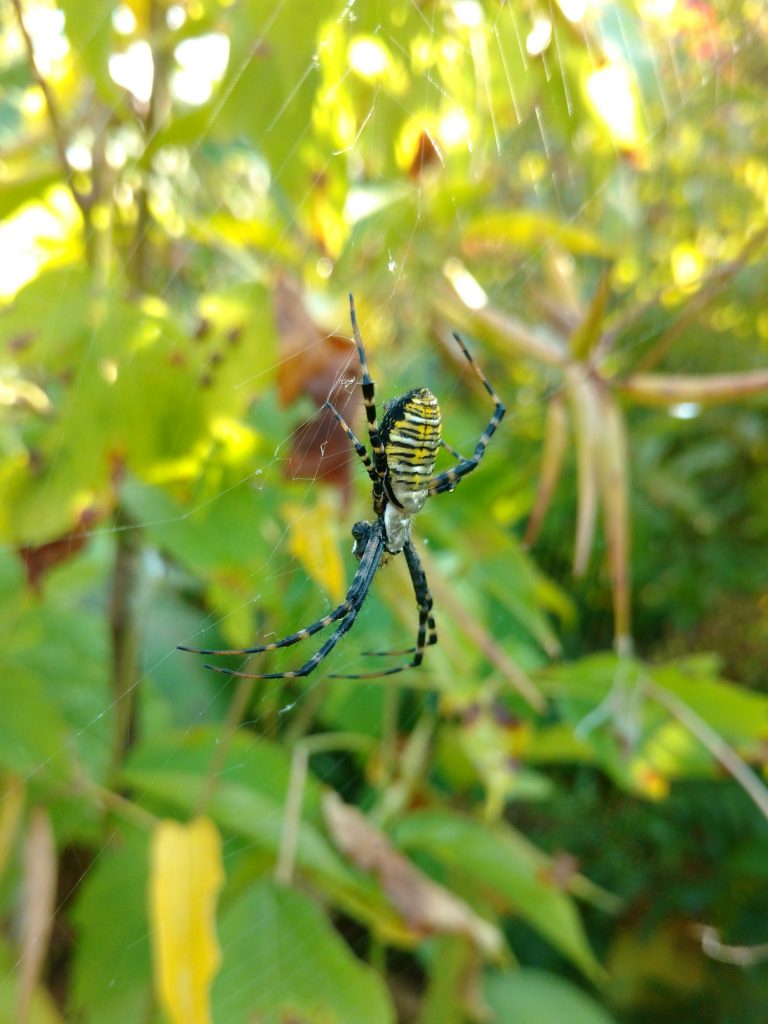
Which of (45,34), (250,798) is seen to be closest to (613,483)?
(250,798)

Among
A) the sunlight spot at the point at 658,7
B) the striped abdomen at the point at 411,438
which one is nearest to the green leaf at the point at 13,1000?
the striped abdomen at the point at 411,438

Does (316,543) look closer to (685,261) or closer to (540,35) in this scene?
(540,35)

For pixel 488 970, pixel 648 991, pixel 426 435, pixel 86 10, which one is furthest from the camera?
pixel 648 991

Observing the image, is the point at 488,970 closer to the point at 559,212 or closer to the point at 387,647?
the point at 387,647

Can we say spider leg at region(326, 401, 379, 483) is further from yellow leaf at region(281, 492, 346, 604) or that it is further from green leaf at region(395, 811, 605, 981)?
green leaf at region(395, 811, 605, 981)

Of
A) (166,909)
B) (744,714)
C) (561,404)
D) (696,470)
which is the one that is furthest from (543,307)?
(696,470)

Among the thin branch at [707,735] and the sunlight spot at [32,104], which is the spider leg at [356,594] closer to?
the thin branch at [707,735]
